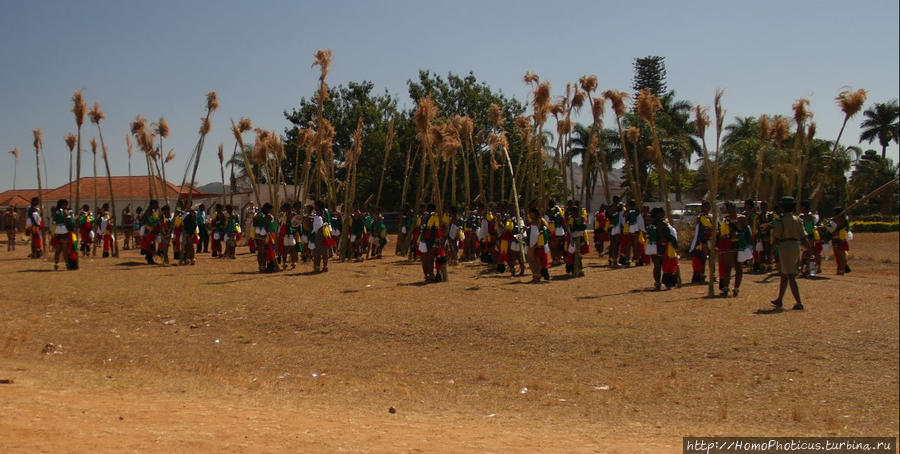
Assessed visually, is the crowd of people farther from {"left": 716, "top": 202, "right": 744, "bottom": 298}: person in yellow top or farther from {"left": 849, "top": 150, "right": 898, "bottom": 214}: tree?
{"left": 849, "top": 150, "right": 898, "bottom": 214}: tree

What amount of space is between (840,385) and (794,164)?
12.0 m

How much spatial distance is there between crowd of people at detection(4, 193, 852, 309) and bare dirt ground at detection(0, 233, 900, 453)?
871mm

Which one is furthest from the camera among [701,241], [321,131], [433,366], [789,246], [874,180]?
[874,180]

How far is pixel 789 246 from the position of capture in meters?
11.9

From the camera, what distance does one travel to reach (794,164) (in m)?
18.9

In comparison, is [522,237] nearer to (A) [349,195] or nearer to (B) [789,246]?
(B) [789,246]

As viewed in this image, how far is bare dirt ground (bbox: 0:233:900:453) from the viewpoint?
6910 millimetres

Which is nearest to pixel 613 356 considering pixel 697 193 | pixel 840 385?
pixel 840 385

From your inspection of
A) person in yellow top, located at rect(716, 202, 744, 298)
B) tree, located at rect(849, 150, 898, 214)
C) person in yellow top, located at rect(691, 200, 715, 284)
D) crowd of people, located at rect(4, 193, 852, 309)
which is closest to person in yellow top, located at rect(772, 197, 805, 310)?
crowd of people, located at rect(4, 193, 852, 309)

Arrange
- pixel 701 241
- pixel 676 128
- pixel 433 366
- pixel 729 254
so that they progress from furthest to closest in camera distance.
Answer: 1. pixel 676 128
2. pixel 701 241
3. pixel 729 254
4. pixel 433 366

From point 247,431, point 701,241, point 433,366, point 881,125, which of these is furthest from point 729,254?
point 881,125

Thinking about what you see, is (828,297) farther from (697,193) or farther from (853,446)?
(697,193)

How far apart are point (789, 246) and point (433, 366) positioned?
5885 mm

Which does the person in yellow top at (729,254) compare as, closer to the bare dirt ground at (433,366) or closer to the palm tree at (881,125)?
the bare dirt ground at (433,366)
